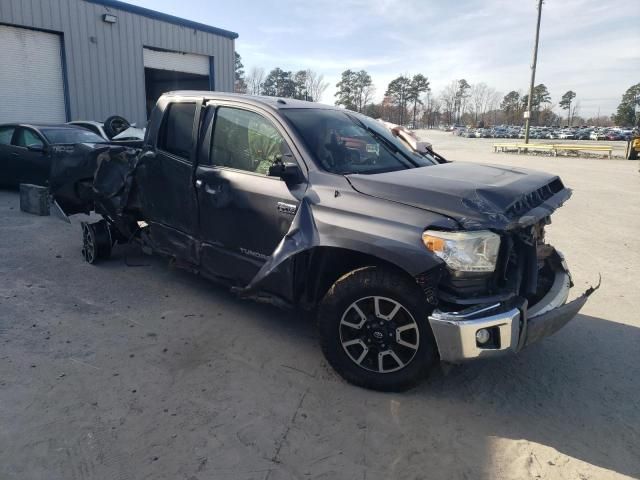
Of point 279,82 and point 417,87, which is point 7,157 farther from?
point 417,87

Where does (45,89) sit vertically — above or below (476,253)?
above

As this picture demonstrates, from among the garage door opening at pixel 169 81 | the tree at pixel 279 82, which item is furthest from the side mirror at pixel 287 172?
the tree at pixel 279 82

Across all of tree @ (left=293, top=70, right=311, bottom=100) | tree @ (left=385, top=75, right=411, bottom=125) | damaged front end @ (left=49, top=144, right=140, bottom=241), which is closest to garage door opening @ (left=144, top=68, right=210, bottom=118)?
damaged front end @ (left=49, top=144, right=140, bottom=241)

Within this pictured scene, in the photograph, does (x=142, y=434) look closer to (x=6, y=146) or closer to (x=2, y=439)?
(x=2, y=439)

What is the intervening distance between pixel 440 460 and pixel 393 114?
358 feet

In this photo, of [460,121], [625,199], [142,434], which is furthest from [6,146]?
[460,121]

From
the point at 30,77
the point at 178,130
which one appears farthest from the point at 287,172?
the point at 30,77

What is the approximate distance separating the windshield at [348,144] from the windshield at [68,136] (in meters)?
7.18

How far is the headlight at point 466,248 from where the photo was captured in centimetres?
289

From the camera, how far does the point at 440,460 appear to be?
2.67 m

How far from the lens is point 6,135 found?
33.9 feet

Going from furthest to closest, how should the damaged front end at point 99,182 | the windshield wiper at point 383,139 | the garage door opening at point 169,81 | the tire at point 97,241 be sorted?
the garage door opening at point 169,81, the tire at point 97,241, the damaged front end at point 99,182, the windshield wiper at point 383,139

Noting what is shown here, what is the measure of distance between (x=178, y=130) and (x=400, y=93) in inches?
4324

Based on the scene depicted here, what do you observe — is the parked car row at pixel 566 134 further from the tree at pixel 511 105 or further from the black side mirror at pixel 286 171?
the black side mirror at pixel 286 171
